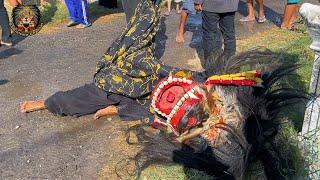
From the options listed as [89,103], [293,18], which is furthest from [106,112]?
[293,18]

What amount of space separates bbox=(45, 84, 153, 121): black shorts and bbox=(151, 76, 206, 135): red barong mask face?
1.39 ft

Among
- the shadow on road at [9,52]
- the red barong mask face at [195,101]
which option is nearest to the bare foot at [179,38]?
the shadow on road at [9,52]

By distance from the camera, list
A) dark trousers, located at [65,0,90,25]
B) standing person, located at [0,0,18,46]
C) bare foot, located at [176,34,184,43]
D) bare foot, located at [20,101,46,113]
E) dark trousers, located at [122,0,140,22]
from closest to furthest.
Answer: bare foot, located at [20,101,46,113] → dark trousers, located at [122,0,140,22] → standing person, located at [0,0,18,46] → bare foot, located at [176,34,184,43] → dark trousers, located at [65,0,90,25]

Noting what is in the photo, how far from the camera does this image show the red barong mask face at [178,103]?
3539mm

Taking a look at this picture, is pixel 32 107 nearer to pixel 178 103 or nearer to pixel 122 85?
pixel 122 85

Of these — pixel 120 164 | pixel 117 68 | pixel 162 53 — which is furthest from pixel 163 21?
pixel 120 164

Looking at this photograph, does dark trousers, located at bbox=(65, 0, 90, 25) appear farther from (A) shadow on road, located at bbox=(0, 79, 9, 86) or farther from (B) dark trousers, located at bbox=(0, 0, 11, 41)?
(A) shadow on road, located at bbox=(0, 79, 9, 86)

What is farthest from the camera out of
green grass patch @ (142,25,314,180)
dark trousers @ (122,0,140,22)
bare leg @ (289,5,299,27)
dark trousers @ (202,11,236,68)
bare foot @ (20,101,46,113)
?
bare leg @ (289,5,299,27)

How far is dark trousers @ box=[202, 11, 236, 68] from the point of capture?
16.6 ft

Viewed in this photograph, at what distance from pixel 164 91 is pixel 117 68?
747mm

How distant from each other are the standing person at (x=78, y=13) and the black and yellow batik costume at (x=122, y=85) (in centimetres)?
290

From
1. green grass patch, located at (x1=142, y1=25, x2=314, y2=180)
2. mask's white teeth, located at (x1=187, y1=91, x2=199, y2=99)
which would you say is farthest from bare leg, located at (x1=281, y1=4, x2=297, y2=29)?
mask's white teeth, located at (x1=187, y1=91, x2=199, y2=99)

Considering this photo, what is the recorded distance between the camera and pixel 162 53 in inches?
243

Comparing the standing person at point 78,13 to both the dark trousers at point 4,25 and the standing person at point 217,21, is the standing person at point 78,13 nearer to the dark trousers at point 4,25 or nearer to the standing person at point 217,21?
the dark trousers at point 4,25
